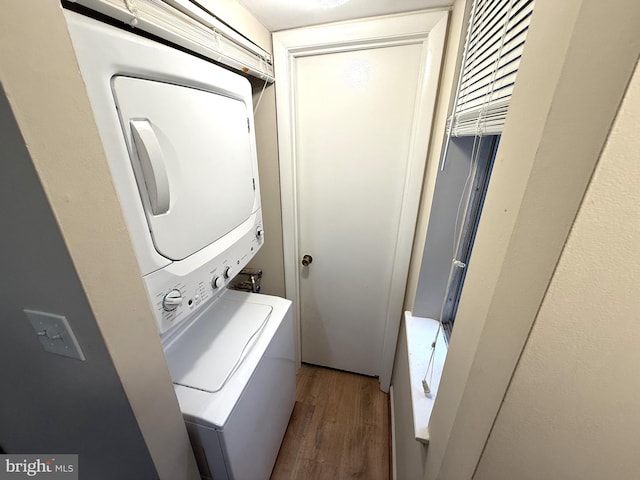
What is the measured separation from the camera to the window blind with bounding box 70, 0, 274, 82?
0.59 metres

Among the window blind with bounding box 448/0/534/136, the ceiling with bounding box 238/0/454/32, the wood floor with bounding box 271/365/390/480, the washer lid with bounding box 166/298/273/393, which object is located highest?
the ceiling with bounding box 238/0/454/32

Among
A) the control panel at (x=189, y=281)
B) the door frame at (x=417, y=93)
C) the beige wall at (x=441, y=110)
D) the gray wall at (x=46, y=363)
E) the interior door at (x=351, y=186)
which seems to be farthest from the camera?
the interior door at (x=351, y=186)

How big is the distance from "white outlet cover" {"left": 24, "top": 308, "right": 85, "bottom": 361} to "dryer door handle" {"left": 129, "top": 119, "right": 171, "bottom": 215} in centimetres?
30

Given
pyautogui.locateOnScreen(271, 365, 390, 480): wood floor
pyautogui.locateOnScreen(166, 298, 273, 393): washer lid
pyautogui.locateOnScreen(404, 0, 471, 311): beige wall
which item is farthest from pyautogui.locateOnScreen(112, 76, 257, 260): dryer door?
pyautogui.locateOnScreen(271, 365, 390, 480): wood floor

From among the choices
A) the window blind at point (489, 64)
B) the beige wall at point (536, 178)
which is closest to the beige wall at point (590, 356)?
the beige wall at point (536, 178)

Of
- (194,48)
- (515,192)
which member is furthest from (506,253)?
(194,48)

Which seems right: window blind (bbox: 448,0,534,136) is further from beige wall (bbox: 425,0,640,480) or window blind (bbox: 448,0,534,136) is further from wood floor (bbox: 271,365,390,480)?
wood floor (bbox: 271,365,390,480)

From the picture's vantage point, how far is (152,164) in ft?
2.02

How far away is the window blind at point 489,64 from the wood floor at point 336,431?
1.77 meters

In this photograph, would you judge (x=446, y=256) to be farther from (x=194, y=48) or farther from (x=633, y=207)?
(x=194, y=48)

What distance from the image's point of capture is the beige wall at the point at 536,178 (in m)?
0.27

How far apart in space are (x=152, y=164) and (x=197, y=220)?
0.22m

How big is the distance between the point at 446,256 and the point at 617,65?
3.29ft

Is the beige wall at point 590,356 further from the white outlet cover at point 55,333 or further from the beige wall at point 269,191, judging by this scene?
the beige wall at point 269,191
